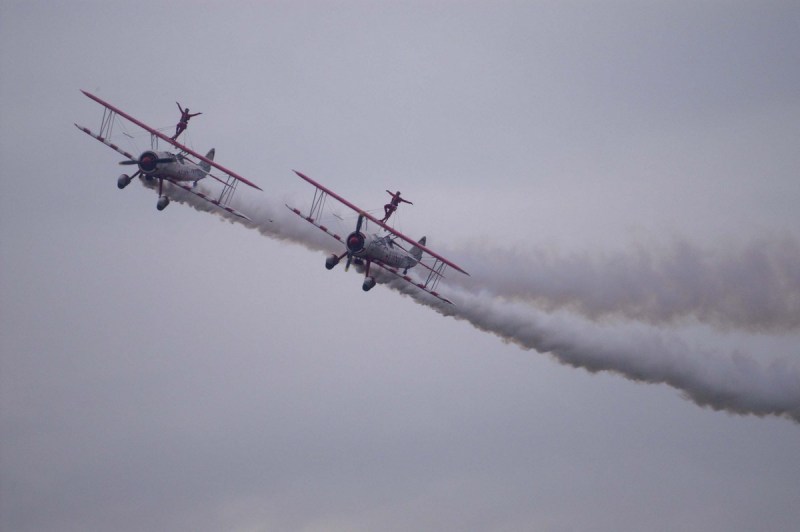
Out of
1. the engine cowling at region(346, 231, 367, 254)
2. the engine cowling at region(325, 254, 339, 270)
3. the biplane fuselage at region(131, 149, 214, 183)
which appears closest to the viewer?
the engine cowling at region(325, 254, 339, 270)

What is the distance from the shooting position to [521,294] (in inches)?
3184

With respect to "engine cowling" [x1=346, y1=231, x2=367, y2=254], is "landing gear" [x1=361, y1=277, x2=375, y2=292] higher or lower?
lower

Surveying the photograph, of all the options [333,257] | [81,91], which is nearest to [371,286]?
[333,257]

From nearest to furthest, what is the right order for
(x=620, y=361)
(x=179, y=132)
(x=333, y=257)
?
(x=333, y=257) < (x=620, y=361) < (x=179, y=132)

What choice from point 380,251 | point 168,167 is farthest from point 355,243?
point 168,167

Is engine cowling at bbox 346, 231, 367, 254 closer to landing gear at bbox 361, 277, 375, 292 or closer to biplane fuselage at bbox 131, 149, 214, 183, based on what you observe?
landing gear at bbox 361, 277, 375, 292

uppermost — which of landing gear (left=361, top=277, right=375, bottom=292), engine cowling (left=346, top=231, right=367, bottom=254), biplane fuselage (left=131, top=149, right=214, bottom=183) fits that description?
biplane fuselage (left=131, top=149, right=214, bottom=183)

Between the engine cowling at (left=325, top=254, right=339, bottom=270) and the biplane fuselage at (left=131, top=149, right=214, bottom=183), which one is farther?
the biplane fuselage at (left=131, top=149, right=214, bottom=183)

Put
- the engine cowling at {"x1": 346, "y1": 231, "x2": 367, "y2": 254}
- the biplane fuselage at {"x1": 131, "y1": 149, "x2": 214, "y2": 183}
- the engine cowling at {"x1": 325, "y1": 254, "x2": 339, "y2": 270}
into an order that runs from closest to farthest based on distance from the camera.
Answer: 1. the engine cowling at {"x1": 325, "y1": 254, "x2": 339, "y2": 270}
2. the engine cowling at {"x1": 346, "y1": 231, "x2": 367, "y2": 254}
3. the biplane fuselage at {"x1": 131, "y1": 149, "x2": 214, "y2": 183}

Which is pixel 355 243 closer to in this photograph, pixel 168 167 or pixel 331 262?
pixel 331 262

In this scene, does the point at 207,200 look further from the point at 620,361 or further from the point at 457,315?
the point at 620,361

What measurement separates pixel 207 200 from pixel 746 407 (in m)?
36.5

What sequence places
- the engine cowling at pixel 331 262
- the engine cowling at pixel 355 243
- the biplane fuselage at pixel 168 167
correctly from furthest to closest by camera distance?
the biplane fuselage at pixel 168 167 < the engine cowling at pixel 355 243 < the engine cowling at pixel 331 262

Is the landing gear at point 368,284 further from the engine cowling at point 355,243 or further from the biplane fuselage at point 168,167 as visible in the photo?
the biplane fuselage at point 168,167
